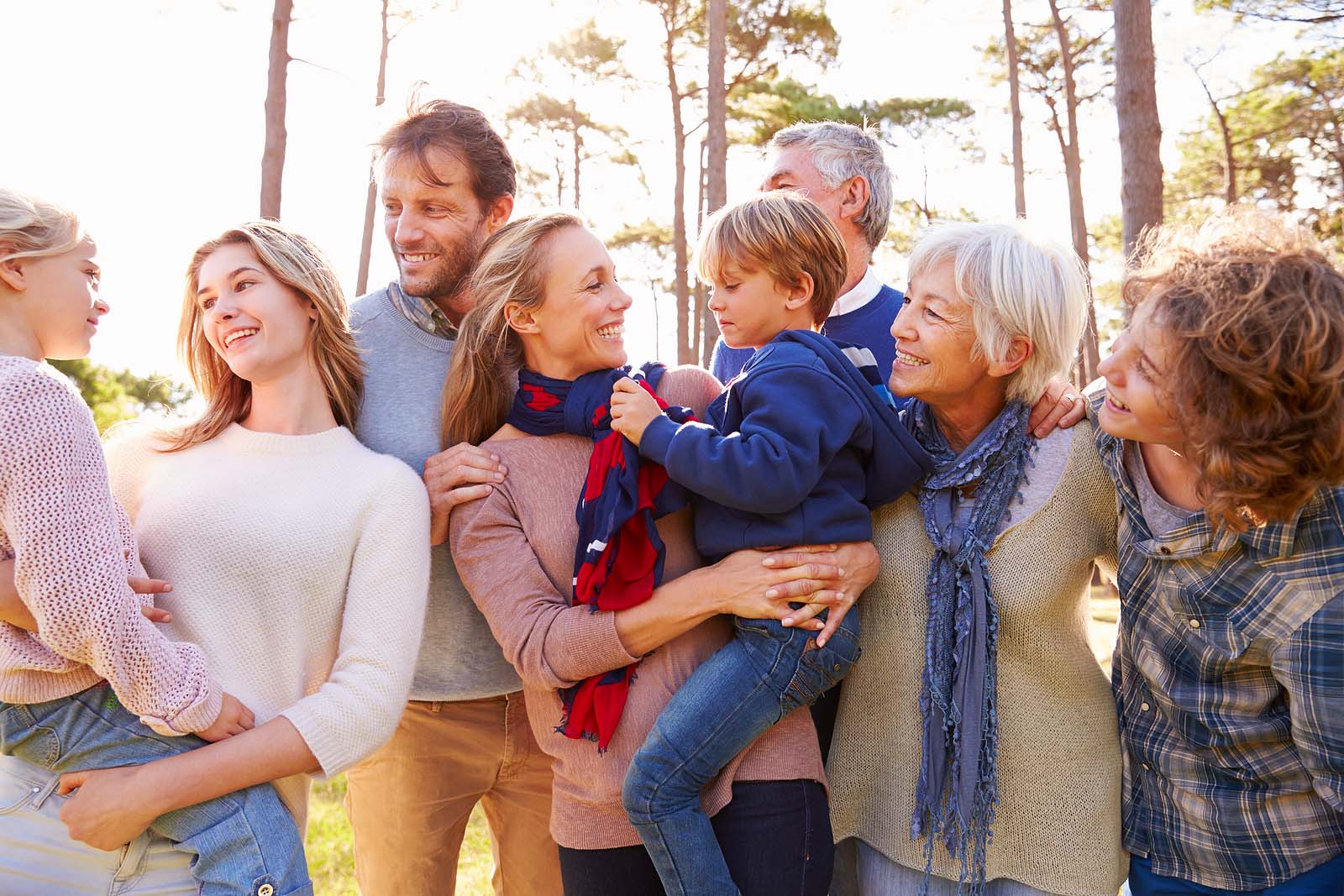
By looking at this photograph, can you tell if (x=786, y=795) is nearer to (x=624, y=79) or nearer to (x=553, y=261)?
(x=553, y=261)

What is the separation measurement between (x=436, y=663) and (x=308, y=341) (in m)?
0.90

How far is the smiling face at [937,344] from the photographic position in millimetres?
2189

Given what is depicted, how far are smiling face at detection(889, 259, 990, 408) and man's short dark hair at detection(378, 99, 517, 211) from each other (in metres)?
1.31

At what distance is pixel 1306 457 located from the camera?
67.2 inches

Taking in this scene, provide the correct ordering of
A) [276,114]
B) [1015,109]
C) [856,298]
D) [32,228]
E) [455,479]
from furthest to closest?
[1015,109] < [276,114] < [856,298] < [455,479] < [32,228]

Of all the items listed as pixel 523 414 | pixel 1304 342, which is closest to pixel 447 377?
pixel 523 414

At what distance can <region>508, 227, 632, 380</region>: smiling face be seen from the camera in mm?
2352

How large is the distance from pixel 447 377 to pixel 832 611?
3.59 feet

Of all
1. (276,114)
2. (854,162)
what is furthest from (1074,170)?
(854,162)

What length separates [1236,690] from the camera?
74.5 inches

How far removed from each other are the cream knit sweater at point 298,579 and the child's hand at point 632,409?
1.57ft

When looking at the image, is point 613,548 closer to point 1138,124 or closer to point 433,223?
point 433,223

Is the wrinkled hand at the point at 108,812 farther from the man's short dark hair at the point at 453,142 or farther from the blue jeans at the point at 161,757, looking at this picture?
the man's short dark hair at the point at 453,142

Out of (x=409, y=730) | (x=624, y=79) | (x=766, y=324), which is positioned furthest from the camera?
(x=624, y=79)
